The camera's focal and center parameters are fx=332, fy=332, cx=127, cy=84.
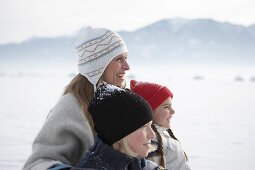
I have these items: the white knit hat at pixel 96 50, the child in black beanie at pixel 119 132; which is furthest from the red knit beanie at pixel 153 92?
the child in black beanie at pixel 119 132

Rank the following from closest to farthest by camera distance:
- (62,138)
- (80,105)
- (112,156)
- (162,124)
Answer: (112,156) < (62,138) < (80,105) < (162,124)

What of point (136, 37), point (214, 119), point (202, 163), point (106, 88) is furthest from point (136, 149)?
point (136, 37)

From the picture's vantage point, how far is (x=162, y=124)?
233cm

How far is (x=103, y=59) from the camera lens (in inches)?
84.1

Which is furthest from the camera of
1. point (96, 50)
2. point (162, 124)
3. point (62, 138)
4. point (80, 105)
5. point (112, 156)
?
point (162, 124)

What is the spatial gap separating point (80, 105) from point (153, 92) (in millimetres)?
606

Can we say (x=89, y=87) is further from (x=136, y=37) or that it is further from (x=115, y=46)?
(x=136, y=37)

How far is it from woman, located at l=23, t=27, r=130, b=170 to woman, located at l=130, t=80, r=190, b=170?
0.26 meters

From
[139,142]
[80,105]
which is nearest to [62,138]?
[80,105]

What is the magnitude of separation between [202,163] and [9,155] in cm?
289

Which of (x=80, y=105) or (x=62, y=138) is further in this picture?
(x=80, y=105)

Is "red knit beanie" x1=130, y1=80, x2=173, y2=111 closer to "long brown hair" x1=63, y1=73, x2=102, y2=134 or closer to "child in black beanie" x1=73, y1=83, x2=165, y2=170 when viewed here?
"long brown hair" x1=63, y1=73, x2=102, y2=134

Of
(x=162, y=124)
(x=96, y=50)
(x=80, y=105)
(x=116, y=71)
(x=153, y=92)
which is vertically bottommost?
(x=162, y=124)

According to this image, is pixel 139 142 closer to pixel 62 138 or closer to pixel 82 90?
pixel 62 138
